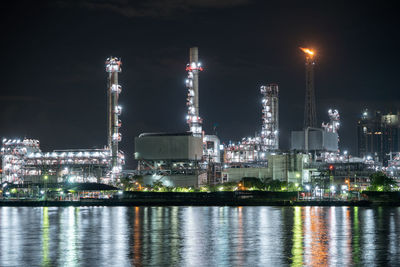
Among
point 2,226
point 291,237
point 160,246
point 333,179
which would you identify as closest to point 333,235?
point 291,237

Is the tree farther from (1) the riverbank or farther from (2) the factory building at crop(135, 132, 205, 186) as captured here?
(2) the factory building at crop(135, 132, 205, 186)

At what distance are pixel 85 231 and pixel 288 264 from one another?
88.8 feet

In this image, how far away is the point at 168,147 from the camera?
14625 cm

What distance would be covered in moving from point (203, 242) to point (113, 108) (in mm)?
103127

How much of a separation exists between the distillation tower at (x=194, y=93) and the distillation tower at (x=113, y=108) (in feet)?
51.7

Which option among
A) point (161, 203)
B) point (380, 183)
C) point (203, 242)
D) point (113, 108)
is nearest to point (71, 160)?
point (113, 108)

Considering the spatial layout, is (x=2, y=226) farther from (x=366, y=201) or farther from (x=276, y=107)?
(x=276, y=107)

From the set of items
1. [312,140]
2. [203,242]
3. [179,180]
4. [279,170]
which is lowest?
[203,242]

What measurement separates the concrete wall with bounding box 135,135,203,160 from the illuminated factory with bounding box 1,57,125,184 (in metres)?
5.69

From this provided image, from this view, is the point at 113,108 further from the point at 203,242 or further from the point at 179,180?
the point at 203,242

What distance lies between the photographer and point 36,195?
137 m

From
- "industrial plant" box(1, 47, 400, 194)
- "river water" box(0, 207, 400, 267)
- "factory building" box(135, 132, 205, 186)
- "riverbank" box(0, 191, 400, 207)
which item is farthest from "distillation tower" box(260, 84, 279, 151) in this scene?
"river water" box(0, 207, 400, 267)

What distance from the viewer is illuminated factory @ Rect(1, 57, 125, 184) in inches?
5896

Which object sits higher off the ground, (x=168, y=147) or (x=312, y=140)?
(x=312, y=140)
